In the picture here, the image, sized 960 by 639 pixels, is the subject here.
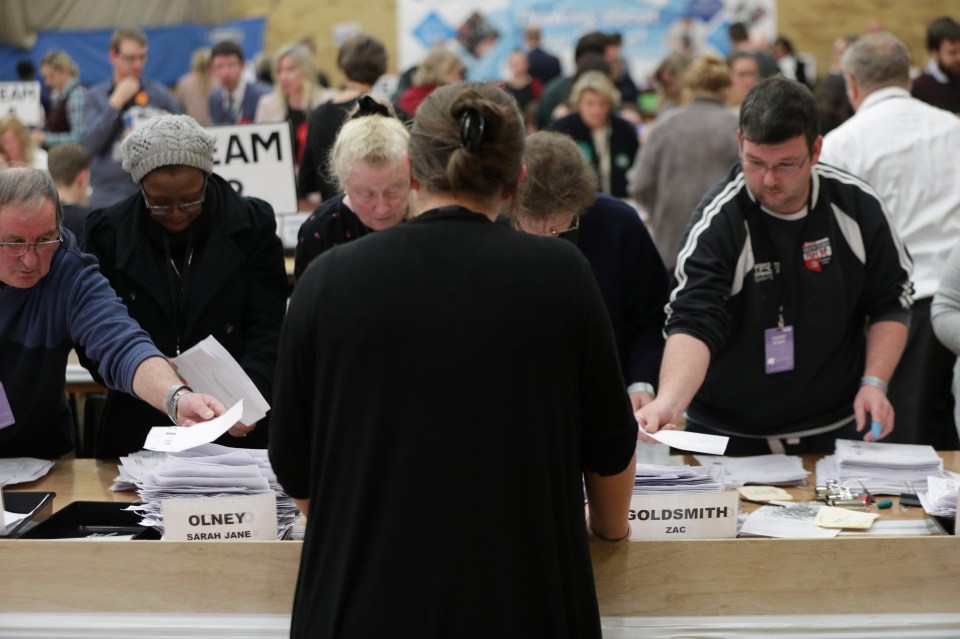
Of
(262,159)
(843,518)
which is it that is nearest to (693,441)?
(843,518)

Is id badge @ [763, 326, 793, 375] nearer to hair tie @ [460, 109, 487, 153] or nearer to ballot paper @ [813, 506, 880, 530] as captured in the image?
ballot paper @ [813, 506, 880, 530]

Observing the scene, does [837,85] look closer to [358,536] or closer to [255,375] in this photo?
[255,375]

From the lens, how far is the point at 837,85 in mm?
5527

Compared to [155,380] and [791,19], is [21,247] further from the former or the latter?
[791,19]

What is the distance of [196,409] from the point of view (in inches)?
85.9

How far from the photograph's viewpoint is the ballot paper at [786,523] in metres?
2.04

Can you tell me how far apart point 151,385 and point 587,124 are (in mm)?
4303

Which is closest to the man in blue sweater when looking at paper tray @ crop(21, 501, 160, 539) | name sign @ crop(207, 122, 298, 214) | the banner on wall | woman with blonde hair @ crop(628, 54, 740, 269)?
paper tray @ crop(21, 501, 160, 539)

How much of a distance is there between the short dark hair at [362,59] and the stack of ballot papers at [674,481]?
3.66 meters

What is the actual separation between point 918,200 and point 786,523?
2076mm

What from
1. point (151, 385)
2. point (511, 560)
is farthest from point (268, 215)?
point (511, 560)

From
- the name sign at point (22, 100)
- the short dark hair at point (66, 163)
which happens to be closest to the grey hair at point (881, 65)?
the short dark hair at point (66, 163)

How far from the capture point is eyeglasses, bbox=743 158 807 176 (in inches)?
95.2

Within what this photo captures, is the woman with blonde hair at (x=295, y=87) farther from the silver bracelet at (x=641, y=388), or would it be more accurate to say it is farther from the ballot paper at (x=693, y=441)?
the ballot paper at (x=693, y=441)
